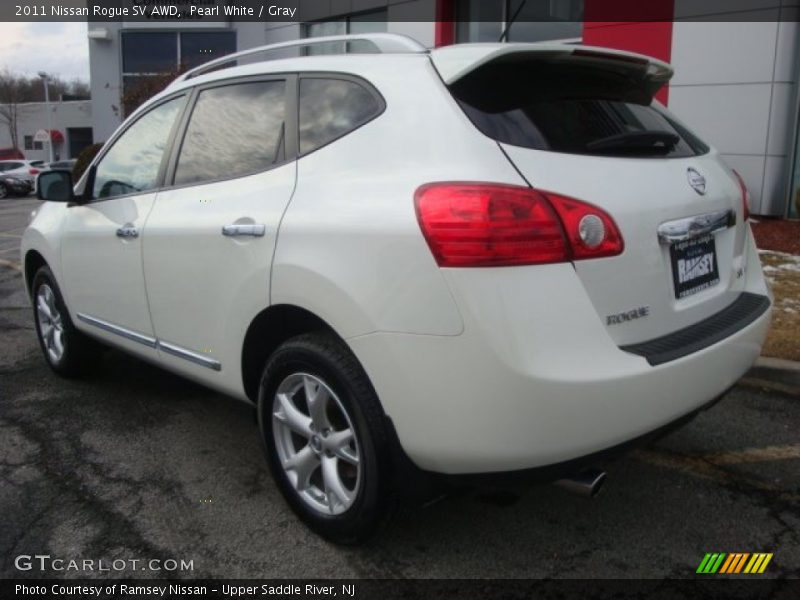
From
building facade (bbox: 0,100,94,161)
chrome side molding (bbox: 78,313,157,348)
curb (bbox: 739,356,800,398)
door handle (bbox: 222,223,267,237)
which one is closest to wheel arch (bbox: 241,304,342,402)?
door handle (bbox: 222,223,267,237)

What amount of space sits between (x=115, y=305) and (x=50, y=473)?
0.88 meters

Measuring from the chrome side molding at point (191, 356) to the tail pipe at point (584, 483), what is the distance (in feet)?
4.92

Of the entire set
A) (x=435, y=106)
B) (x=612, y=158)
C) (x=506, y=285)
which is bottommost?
(x=506, y=285)

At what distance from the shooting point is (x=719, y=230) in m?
2.76

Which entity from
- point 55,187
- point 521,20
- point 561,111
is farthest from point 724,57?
point 55,187

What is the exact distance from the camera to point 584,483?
2332 millimetres

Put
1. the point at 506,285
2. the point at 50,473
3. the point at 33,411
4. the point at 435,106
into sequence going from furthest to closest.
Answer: the point at 33,411 < the point at 50,473 < the point at 435,106 < the point at 506,285

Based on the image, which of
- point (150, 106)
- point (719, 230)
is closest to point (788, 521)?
point (719, 230)

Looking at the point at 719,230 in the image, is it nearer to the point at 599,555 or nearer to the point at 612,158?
the point at 612,158

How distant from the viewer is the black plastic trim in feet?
7.60

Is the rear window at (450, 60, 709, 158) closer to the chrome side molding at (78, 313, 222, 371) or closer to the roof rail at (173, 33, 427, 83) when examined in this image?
the roof rail at (173, 33, 427, 83)

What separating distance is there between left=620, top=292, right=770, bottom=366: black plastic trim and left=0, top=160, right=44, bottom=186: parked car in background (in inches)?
1196

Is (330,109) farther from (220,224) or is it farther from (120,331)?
(120,331)

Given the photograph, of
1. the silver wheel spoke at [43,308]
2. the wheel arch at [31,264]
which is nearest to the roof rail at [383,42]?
the wheel arch at [31,264]
